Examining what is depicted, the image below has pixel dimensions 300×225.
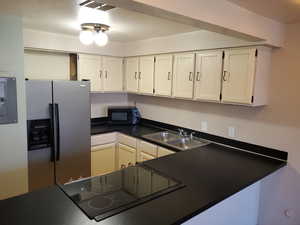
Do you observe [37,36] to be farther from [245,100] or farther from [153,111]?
[245,100]

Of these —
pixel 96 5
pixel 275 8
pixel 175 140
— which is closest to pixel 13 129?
pixel 96 5

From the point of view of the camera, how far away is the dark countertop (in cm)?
124

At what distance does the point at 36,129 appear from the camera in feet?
8.68

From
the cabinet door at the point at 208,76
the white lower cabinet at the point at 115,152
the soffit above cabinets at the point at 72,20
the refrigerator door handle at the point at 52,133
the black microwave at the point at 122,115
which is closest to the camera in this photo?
the soffit above cabinets at the point at 72,20

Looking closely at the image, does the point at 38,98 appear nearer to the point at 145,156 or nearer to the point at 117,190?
the point at 145,156

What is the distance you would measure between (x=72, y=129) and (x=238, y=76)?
6.78 feet

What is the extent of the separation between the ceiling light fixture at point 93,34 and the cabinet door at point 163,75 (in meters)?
1.02

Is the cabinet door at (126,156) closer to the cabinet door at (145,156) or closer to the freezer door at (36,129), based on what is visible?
the cabinet door at (145,156)

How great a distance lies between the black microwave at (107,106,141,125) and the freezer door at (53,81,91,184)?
83 centimetres

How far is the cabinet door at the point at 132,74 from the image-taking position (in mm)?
3586

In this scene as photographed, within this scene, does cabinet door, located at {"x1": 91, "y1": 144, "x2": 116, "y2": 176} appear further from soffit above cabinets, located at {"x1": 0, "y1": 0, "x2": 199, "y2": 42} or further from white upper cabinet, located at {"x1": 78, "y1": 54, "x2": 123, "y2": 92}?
soffit above cabinets, located at {"x1": 0, "y1": 0, "x2": 199, "y2": 42}

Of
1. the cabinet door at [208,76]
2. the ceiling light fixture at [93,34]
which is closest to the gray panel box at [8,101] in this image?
the ceiling light fixture at [93,34]

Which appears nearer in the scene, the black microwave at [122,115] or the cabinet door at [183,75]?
Result: the cabinet door at [183,75]

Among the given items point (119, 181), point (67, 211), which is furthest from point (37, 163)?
point (67, 211)
